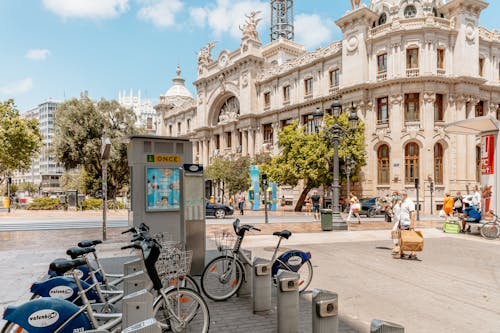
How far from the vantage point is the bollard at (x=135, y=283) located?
14.5ft

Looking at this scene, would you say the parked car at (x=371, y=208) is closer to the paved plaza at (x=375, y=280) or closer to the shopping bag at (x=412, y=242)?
the paved plaza at (x=375, y=280)

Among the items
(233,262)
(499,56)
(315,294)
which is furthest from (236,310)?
(499,56)

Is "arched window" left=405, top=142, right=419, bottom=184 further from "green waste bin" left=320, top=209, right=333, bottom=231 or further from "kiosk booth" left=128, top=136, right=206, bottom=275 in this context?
"kiosk booth" left=128, top=136, right=206, bottom=275

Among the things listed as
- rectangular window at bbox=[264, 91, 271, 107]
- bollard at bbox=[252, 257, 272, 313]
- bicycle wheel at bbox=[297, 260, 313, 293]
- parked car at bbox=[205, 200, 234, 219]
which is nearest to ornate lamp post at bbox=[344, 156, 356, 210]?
parked car at bbox=[205, 200, 234, 219]

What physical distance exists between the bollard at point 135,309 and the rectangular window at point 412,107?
1279 inches

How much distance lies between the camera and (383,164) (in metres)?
33.4

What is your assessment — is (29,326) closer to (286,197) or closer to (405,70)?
(405,70)

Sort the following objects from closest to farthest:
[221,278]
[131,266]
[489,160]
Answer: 1. [131,266]
2. [221,278]
3. [489,160]

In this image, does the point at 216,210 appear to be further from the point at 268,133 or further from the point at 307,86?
the point at 268,133

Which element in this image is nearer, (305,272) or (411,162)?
(305,272)

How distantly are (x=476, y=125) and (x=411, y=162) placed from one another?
1526cm

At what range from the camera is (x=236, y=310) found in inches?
230

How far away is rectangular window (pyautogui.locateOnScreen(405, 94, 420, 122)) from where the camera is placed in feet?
105

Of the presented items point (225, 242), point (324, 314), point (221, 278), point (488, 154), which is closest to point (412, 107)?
point (488, 154)
